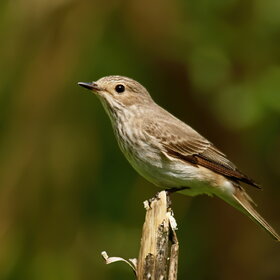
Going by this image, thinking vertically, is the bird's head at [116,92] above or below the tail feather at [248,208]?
above

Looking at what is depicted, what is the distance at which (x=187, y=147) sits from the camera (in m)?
6.82

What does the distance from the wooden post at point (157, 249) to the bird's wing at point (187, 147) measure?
1188 mm

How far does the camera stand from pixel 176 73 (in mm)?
8453

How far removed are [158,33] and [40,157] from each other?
1766 millimetres

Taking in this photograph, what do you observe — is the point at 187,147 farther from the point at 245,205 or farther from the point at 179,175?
the point at 245,205

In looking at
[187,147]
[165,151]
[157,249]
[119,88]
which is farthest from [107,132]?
[157,249]

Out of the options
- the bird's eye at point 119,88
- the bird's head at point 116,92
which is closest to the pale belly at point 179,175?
the bird's head at point 116,92

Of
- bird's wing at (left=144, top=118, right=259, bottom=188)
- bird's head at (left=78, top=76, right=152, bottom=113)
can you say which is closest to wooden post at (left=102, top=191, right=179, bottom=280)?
bird's wing at (left=144, top=118, right=259, bottom=188)

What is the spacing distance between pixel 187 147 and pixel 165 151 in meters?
0.38

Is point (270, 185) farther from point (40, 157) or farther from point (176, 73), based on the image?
point (40, 157)

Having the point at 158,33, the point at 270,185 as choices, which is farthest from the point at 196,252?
the point at 158,33

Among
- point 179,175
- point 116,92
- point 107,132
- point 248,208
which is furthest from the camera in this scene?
point 107,132

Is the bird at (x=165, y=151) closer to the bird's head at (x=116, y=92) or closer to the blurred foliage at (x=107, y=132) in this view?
the bird's head at (x=116, y=92)

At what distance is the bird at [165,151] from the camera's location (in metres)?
6.43
